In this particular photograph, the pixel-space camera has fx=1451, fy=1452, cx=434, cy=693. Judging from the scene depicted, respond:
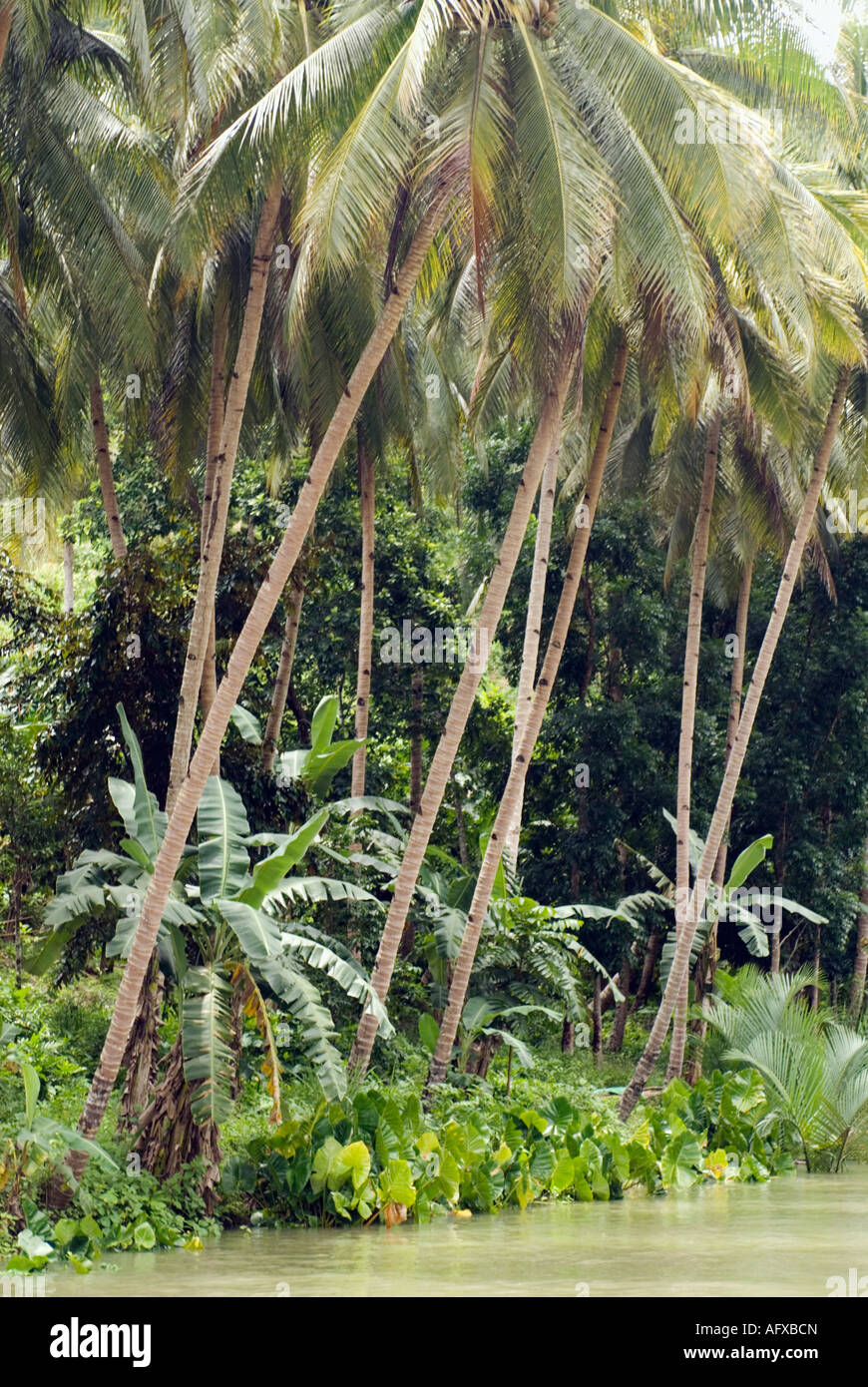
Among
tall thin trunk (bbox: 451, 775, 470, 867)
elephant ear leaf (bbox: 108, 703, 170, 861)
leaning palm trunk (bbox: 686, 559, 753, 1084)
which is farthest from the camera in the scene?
tall thin trunk (bbox: 451, 775, 470, 867)

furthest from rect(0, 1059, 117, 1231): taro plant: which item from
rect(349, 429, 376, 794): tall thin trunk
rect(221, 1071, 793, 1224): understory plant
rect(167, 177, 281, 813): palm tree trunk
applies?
rect(349, 429, 376, 794): tall thin trunk

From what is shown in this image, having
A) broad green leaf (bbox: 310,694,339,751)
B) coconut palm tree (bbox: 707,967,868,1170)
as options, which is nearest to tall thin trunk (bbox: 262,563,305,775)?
broad green leaf (bbox: 310,694,339,751)

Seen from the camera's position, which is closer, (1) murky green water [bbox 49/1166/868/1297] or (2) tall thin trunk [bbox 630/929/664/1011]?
(1) murky green water [bbox 49/1166/868/1297]

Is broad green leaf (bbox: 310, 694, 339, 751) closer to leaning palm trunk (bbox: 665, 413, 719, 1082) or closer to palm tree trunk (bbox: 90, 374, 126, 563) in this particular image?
palm tree trunk (bbox: 90, 374, 126, 563)

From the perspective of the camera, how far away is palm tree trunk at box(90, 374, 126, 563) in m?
17.1

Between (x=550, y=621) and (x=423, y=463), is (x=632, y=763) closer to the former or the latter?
(x=550, y=621)

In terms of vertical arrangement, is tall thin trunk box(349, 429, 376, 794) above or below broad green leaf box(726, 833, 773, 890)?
above

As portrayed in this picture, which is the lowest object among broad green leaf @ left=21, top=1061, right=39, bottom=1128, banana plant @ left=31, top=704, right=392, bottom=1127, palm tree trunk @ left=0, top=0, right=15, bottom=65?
broad green leaf @ left=21, top=1061, right=39, bottom=1128

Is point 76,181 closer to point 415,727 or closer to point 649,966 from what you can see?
point 415,727

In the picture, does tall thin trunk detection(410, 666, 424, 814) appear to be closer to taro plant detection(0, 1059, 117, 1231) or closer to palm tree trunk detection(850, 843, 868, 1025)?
palm tree trunk detection(850, 843, 868, 1025)

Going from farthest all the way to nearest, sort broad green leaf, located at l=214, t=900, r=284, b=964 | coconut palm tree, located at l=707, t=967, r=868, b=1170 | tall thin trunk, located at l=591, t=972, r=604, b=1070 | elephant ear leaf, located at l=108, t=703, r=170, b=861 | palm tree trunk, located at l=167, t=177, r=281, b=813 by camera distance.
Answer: tall thin trunk, located at l=591, t=972, r=604, b=1070 → coconut palm tree, located at l=707, t=967, r=868, b=1170 → palm tree trunk, located at l=167, t=177, r=281, b=813 → elephant ear leaf, located at l=108, t=703, r=170, b=861 → broad green leaf, located at l=214, t=900, r=284, b=964

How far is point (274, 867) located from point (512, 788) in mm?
4348

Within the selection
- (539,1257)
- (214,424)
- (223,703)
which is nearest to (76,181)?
(214,424)

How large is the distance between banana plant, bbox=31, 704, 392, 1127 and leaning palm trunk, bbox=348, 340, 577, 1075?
78cm
